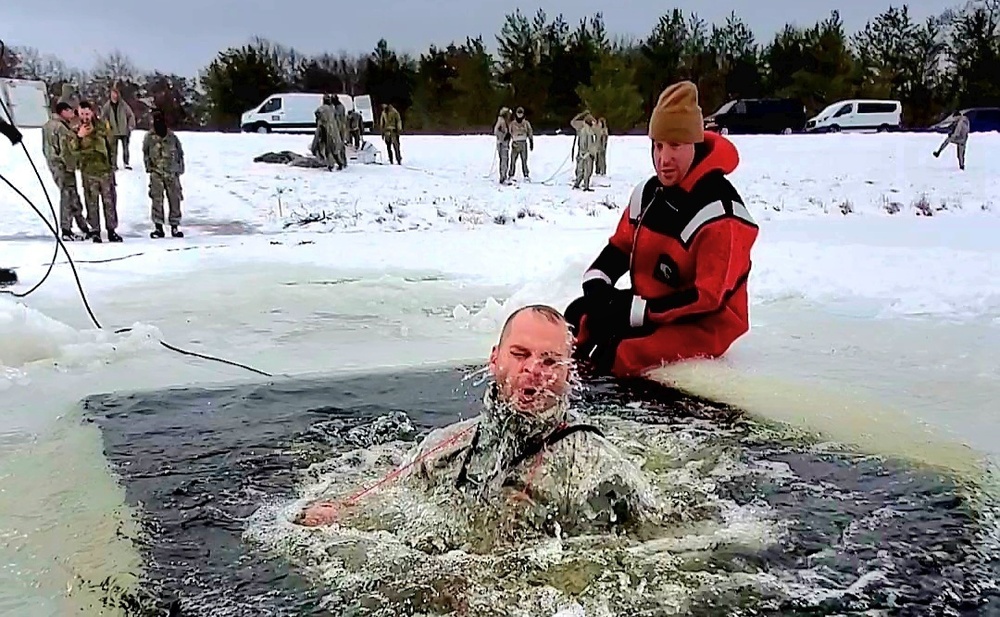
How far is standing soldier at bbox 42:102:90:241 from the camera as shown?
39.8ft

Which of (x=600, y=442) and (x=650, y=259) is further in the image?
(x=650, y=259)

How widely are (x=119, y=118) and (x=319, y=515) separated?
700 inches

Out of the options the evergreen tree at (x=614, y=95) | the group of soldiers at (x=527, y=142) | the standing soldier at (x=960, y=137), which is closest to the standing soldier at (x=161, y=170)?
the group of soldiers at (x=527, y=142)

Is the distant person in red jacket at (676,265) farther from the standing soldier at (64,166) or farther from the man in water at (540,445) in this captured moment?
the standing soldier at (64,166)

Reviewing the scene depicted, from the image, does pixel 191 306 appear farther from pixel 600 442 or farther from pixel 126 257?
pixel 600 442

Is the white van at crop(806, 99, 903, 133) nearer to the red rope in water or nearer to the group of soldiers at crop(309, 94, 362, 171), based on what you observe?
the group of soldiers at crop(309, 94, 362, 171)

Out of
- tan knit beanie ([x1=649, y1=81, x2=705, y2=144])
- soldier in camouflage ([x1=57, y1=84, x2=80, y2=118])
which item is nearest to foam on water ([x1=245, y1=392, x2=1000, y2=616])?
tan knit beanie ([x1=649, y1=81, x2=705, y2=144])

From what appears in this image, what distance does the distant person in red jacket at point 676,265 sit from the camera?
4762mm

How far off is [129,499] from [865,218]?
1366cm

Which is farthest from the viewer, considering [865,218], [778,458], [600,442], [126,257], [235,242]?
[865,218]

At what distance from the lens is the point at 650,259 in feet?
16.9

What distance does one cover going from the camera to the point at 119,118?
19.1 m

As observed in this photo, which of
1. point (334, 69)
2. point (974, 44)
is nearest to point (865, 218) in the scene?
point (974, 44)

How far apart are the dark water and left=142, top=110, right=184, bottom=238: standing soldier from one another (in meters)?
9.52
